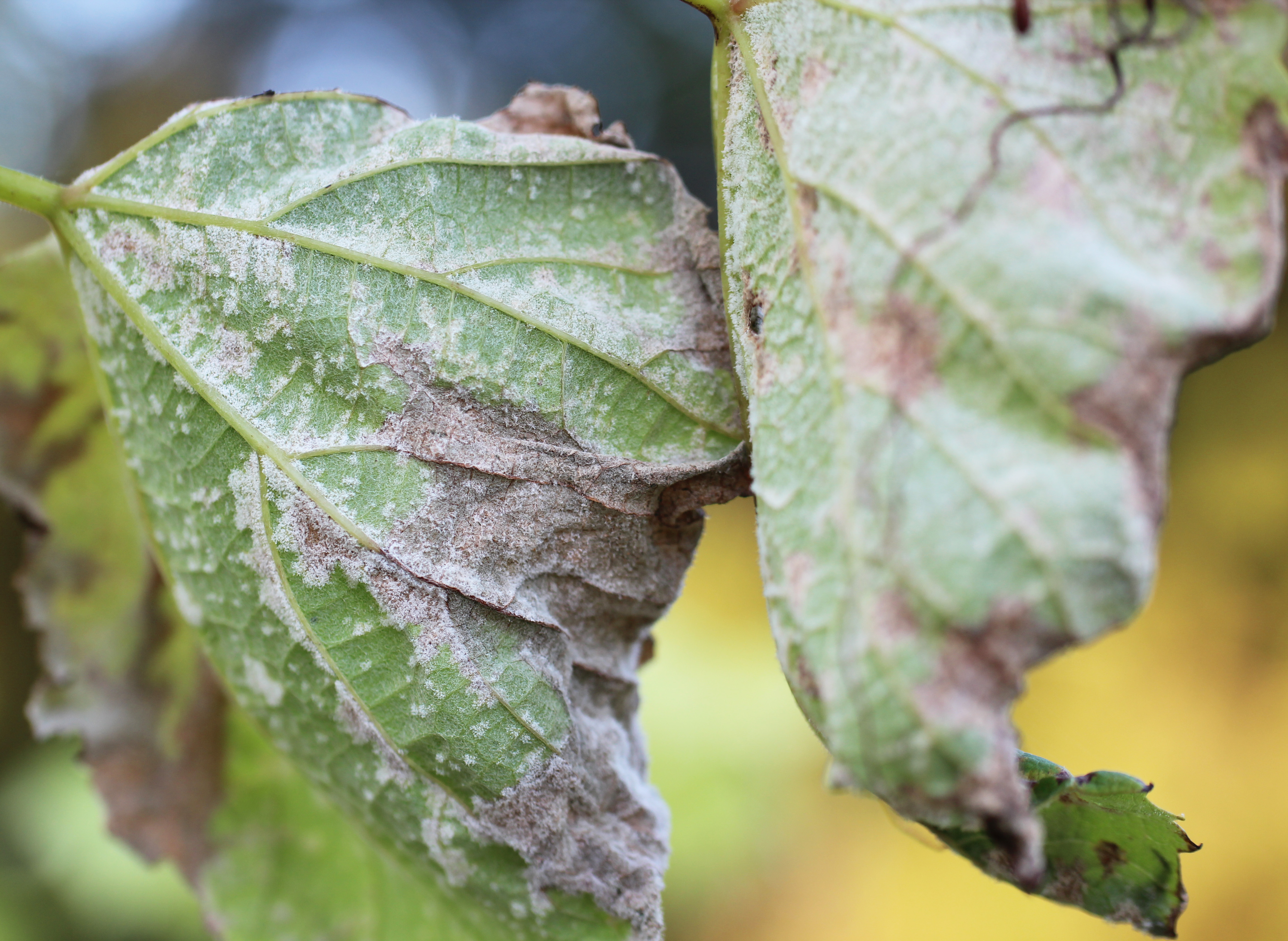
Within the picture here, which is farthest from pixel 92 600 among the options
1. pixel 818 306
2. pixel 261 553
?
pixel 818 306

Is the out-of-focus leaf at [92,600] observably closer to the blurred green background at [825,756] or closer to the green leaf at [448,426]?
the green leaf at [448,426]

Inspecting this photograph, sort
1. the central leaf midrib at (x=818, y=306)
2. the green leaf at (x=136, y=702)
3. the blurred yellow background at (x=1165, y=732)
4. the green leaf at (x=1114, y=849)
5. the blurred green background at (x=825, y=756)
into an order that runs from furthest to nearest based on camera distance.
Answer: the blurred yellow background at (x=1165, y=732) → the blurred green background at (x=825, y=756) → the green leaf at (x=136, y=702) → the green leaf at (x=1114, y=849) → the central leaf midrib at (x=818, y=306)

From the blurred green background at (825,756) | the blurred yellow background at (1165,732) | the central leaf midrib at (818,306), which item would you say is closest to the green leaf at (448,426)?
the central leaf midrib at (818,306)

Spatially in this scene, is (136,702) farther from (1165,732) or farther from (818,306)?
(1165,732)

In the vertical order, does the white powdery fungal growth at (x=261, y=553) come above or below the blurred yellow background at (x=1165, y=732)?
below

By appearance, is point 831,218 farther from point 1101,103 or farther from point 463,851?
point 463,851
